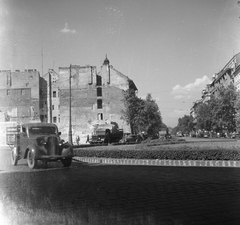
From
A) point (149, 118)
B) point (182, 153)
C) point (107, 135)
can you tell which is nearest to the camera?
point (182, 153)

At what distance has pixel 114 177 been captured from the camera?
10.6m

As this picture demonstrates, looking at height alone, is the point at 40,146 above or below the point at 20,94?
below

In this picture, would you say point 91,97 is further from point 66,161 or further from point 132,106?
point 66,161

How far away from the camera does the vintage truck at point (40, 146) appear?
1348 centimetres

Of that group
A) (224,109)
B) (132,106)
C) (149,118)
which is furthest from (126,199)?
(224,109)

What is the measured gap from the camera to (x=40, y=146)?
13.6 meters

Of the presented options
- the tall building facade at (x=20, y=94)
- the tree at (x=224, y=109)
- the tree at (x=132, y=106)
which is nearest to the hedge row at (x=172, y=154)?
the tall building facade at (x=20, y=94)

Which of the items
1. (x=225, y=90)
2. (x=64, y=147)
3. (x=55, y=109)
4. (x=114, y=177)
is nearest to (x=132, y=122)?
(x=55, y=109)

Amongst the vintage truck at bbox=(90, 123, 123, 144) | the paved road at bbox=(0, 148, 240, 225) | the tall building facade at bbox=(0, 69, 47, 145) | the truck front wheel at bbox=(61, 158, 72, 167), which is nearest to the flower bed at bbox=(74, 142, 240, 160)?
the truck front wheel at bbox=(61, 158, 72, 167)

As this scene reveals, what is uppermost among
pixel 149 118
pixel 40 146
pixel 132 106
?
pixel 132 106

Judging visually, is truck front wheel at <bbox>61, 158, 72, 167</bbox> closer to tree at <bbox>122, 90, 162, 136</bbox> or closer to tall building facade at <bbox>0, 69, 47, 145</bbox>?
tall building facade at <bbox>0, 69, 47, 145</bbox>

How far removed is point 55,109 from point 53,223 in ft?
170

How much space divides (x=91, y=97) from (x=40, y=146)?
45.1 metres

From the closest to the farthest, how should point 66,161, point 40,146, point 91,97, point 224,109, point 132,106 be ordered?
point 40,146 → point 66,161 → point 132,106 → point 224,109 → point 91,97
